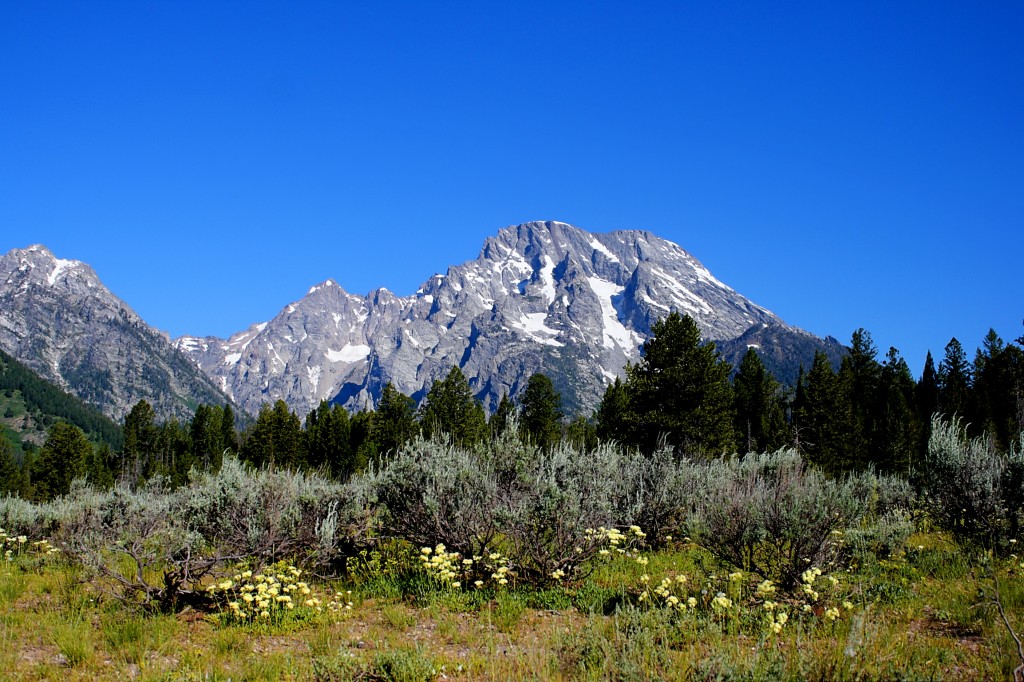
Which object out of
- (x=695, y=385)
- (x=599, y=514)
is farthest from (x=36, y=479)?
(x=599, y=514)

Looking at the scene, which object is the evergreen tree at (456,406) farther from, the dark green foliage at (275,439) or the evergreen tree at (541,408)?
the dark green foliage at (275,439)

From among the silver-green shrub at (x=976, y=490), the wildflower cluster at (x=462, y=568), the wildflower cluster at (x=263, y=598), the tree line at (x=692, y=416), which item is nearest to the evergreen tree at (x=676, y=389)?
the tree line at (x=692, y=416)

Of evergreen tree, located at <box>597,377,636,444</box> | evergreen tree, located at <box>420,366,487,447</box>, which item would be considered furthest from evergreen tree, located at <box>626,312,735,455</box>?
evergreen tree, located at <box>420,366,487,447</box>

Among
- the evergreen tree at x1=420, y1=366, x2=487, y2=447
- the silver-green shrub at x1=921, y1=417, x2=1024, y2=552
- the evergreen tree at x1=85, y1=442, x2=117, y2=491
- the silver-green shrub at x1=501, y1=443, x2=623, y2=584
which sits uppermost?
the evergreen tree at x1=420, y1=366, x2=487, y2=447

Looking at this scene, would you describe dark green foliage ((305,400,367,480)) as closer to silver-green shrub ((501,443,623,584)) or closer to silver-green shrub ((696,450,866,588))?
silver-green shrub ((501,443,623,584))

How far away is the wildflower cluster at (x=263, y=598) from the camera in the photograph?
A: 7.95 meters

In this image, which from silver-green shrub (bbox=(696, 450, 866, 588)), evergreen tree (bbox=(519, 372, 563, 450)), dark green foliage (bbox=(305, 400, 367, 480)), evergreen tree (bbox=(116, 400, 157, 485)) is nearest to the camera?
silver-green shrub (bbox=(696, 450, 866, 588))

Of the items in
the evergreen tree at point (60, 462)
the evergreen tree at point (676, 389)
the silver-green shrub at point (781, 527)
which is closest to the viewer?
the silver-green shrub at point (781, 527)

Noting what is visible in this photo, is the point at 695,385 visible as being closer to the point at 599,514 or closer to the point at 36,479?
the point at 599,514

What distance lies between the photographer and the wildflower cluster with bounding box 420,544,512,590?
9.02 metres

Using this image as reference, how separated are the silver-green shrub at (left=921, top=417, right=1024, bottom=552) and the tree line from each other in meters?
20.6

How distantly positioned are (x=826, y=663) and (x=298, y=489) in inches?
351

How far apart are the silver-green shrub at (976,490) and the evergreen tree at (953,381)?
5986cm

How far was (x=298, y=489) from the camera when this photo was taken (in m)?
11.7
